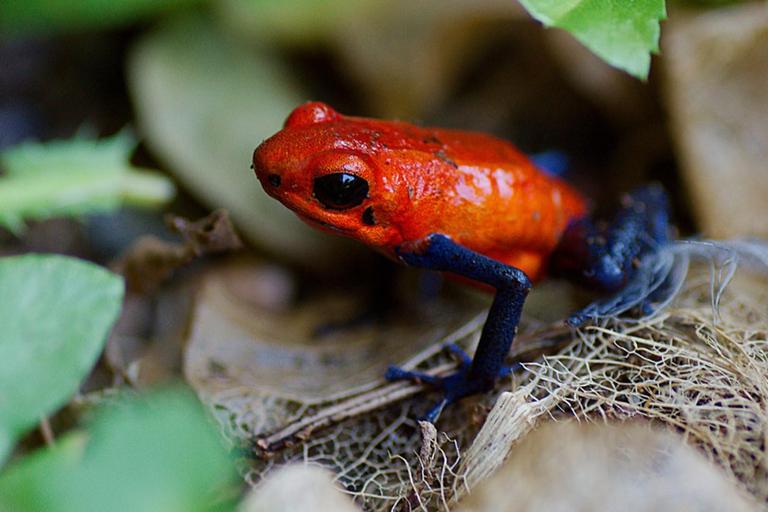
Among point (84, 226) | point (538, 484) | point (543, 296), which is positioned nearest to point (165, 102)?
point (84, 226)

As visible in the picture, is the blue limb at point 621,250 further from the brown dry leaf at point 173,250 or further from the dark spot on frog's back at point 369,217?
the brown dry leaf at point 173,250

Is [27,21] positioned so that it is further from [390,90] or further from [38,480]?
[38,480]

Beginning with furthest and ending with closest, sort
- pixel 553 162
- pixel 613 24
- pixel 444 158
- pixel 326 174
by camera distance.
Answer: pixel 553 162
pixel 444 158
pixel 326 174
pixel 613 24

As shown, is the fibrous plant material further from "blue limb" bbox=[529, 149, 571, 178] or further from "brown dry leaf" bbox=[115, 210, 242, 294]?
"blue limb" bbox=[529, 149, 571, 178]

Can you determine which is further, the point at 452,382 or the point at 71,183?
the point at 71,183

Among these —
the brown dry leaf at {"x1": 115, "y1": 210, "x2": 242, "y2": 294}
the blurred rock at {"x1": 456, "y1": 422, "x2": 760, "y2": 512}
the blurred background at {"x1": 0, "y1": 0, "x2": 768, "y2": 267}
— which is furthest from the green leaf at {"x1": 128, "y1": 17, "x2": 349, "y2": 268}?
the blurred rock at {"x1": 456, "y1": 422, "x2": 760, "y2": 512}

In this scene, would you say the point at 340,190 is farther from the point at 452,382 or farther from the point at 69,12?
the point at 69,12

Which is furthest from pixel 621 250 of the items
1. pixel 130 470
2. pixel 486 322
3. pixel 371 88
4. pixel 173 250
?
pixel 130 470

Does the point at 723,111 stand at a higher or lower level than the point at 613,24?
lower
